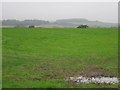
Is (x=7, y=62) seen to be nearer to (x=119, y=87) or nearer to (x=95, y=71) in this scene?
(x=95, y=71)

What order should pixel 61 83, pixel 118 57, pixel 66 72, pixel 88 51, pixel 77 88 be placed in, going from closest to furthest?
pixel 77 88, pixel 61 83, pixel 66 72, pixel 118 57, pixel 88 51

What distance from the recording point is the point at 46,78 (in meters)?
27.3

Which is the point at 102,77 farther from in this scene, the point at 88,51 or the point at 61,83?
the point at 88,51

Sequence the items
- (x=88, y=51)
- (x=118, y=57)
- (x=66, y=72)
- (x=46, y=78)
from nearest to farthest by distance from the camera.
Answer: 1. (x=46, y=78)
2. (x=66, y=72)
3. (x=118, y=57)
4. (x=88, y=51)

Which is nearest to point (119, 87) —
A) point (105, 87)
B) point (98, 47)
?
point (105, 87)

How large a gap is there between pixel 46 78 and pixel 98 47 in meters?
28.8

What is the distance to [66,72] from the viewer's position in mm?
31047

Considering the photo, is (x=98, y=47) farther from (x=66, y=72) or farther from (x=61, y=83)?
(x=61, y=83)

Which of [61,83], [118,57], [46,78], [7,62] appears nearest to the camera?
[61,83]

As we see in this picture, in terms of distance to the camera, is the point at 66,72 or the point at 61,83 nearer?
the point at 61,83

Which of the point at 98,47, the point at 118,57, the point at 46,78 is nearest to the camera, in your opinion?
the point at 46,78

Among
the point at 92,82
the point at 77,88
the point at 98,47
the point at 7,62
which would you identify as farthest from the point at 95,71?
the point at 98,47

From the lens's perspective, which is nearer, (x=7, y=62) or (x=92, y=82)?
(x=92, y=82)

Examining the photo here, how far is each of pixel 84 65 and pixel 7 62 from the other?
9.91 meters
